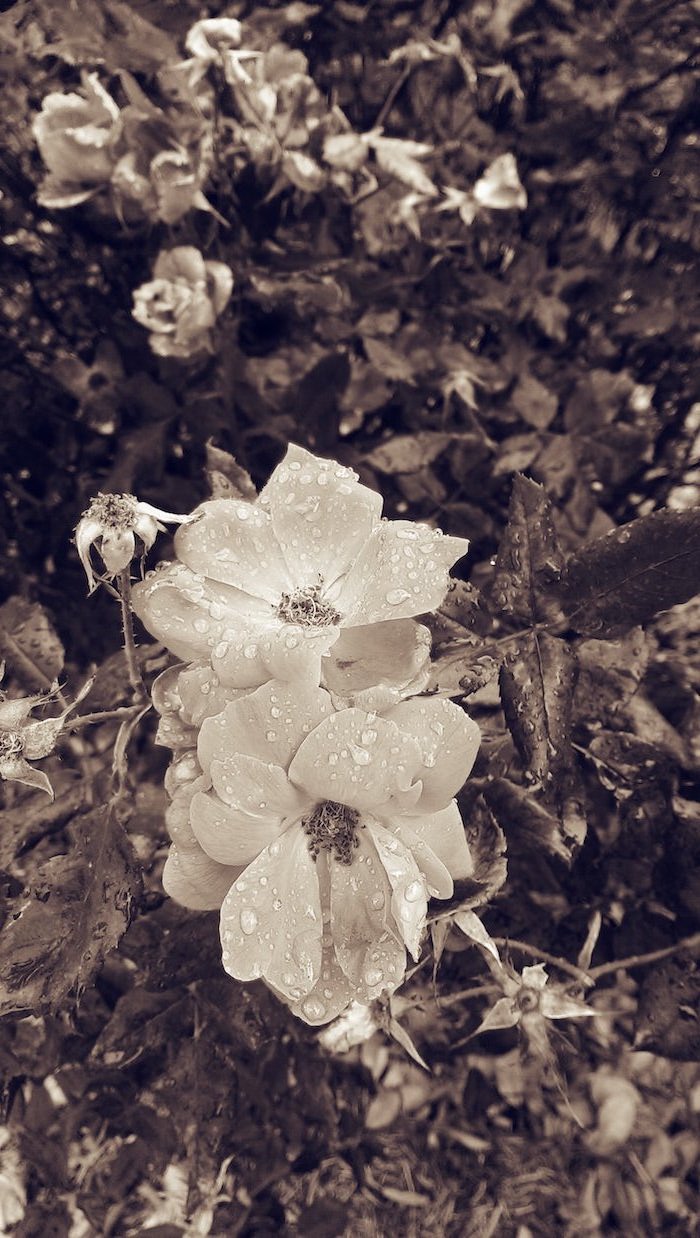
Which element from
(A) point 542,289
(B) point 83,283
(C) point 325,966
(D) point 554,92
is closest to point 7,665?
(C) point 325,966

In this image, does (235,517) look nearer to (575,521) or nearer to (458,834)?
(458,834)

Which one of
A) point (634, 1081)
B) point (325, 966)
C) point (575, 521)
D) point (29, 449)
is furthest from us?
point (634, 1081)

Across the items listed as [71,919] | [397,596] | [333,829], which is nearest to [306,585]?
[397,596]

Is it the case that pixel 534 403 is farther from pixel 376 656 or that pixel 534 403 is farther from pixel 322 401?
pixel 376 656

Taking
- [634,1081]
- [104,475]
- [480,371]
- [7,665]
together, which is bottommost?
[634,1081]

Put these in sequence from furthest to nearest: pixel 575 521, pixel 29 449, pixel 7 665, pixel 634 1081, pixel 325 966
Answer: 1. pixel 634 1081
2. pixel 29 449
3. pixel 575 521
4. pixel 7 665
5. pixel 325 966

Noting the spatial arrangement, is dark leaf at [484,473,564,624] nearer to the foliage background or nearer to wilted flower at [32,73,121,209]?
the foliage background

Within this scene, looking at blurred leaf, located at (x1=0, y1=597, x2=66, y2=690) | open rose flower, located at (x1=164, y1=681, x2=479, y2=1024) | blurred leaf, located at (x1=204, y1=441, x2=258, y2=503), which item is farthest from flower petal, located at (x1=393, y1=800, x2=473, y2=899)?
blurred leaf, located at (x1=0, y1=597, x2=66, y2=690)
